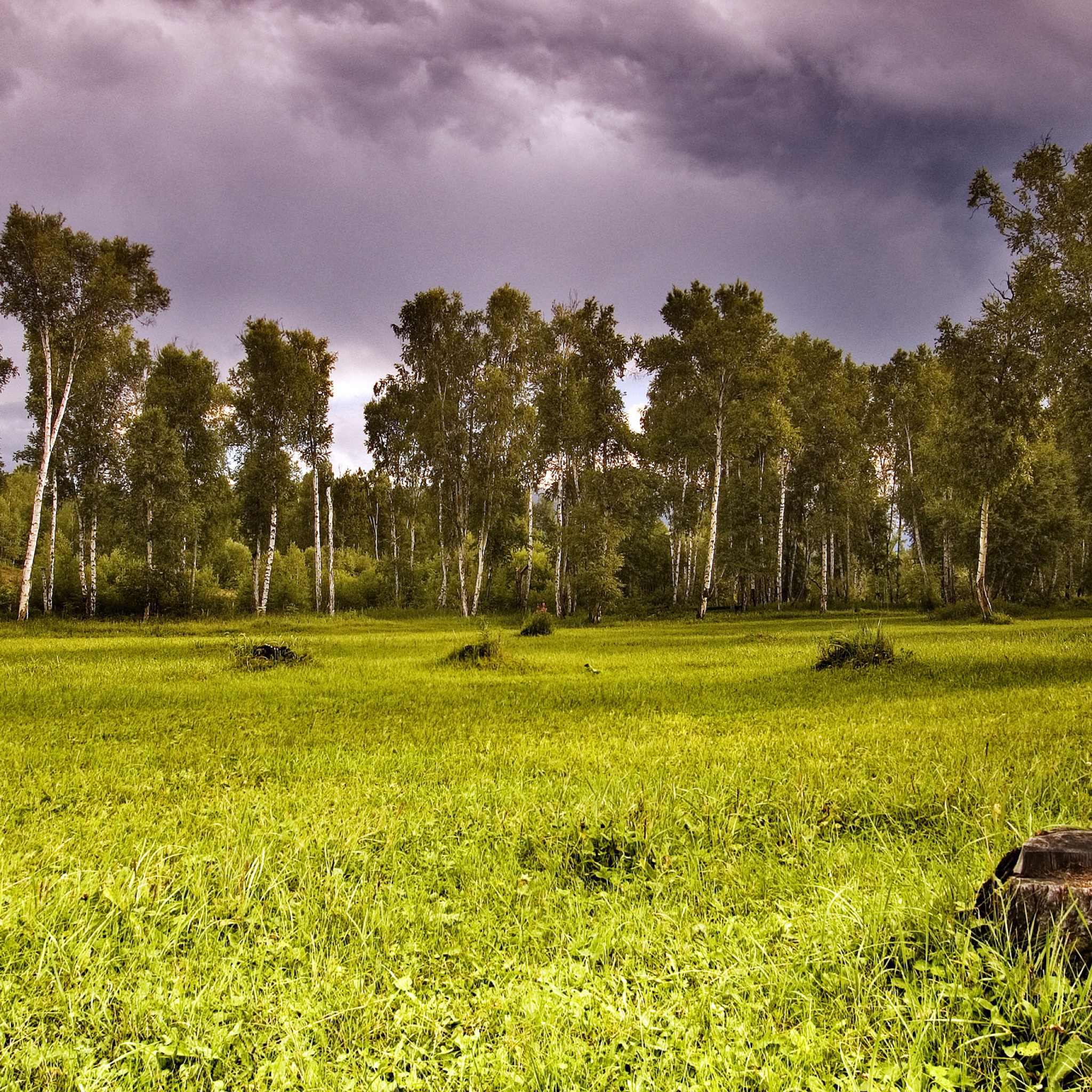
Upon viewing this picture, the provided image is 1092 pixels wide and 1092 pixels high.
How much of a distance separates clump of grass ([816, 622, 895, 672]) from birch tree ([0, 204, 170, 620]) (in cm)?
3050

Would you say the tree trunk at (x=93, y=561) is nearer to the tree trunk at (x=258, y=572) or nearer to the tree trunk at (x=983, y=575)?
the tree trunk at (x=258, y=572)

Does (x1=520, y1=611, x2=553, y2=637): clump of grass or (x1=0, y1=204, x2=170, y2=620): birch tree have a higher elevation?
(x1=0, y1=204, x2=170, y2=620): birch tree

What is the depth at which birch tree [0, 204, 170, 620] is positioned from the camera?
2681 centimetres

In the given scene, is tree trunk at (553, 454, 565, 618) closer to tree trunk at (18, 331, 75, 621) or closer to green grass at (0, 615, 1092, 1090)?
tree trunk at (18, 331, 75, 621)

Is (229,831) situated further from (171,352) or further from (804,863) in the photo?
(171,352)

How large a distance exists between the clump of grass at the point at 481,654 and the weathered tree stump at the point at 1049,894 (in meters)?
12.5

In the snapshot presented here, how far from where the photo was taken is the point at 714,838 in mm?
4957

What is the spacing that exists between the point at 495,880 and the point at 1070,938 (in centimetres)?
317

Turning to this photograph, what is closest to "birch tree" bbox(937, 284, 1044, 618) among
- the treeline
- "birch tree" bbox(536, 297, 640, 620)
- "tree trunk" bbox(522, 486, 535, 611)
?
the treeline

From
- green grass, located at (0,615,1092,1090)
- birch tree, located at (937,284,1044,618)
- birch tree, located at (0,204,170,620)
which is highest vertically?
birch tree, located at (0,204,170,620)

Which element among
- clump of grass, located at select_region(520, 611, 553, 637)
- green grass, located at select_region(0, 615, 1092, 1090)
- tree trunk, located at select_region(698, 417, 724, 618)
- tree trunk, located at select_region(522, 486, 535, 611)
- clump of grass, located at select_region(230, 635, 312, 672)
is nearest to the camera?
green grass, located at select_region(0, 615, 1092, 1090)

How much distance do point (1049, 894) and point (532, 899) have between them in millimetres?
2829

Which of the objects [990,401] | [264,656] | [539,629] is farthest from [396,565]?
[990,401]

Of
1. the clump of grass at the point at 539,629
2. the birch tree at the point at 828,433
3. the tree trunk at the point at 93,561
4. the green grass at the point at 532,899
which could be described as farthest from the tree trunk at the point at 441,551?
the green grass at the point at 532,899
